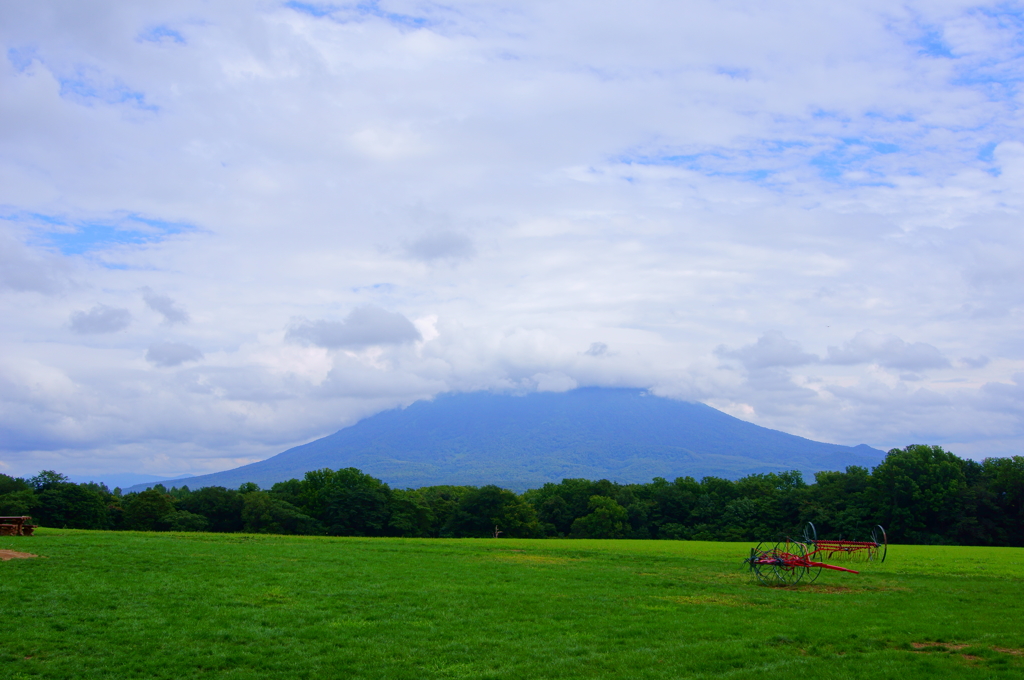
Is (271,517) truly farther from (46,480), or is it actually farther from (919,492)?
(919,492)

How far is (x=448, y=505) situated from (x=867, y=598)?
68.4m

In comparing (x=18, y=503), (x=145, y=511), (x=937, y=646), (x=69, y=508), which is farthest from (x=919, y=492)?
(x=18, y=503)

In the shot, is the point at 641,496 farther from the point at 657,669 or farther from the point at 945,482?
the point at 657,669

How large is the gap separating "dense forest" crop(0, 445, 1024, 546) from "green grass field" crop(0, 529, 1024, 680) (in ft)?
158

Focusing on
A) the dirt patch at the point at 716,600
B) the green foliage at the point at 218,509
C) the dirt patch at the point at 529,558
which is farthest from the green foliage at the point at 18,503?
the dirt patch at the point at 716,600

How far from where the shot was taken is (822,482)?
78312mm

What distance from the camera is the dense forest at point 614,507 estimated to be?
6581 cm

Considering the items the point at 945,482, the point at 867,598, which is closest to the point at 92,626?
the point at 867,598

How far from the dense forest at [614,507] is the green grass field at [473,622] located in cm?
4804

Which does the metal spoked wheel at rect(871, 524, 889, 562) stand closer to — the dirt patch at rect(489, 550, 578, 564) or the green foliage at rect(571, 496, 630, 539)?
the dirt patch at rect(489, 550, 578, 564)

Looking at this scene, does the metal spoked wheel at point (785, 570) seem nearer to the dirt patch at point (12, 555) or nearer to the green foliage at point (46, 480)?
the dirt patch at point (12, 555)

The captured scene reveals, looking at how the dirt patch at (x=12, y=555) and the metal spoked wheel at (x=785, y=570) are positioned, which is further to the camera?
the metal spoked wheel at (x=785, y=570)

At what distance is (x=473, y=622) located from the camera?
48.3ft

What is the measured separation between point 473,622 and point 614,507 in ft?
224
